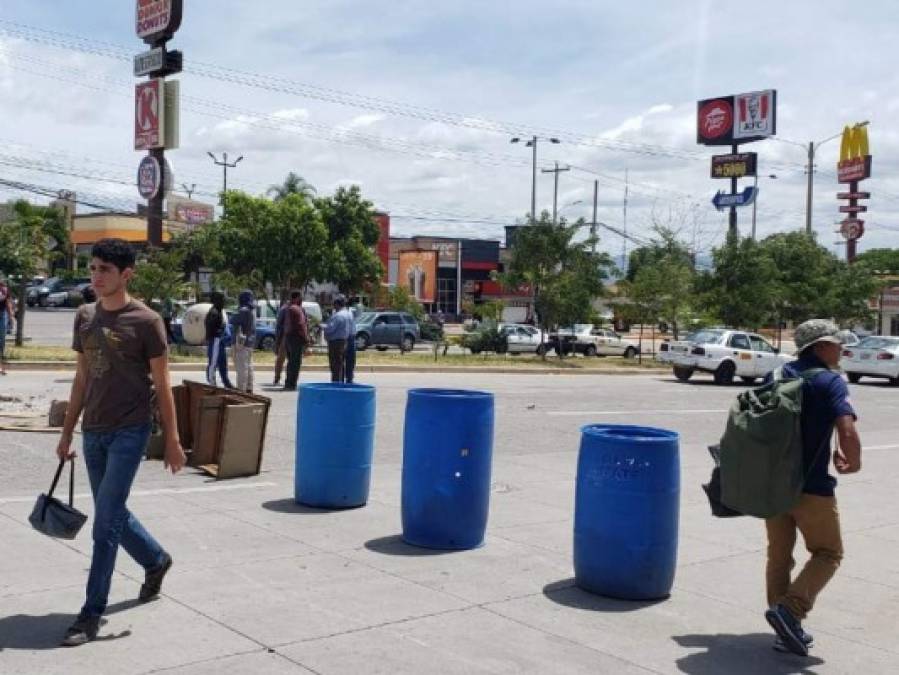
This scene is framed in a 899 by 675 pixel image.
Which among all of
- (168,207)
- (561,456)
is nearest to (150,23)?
(561,456)

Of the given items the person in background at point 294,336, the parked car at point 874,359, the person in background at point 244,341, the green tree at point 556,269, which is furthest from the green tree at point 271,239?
the person in background at point 244,341

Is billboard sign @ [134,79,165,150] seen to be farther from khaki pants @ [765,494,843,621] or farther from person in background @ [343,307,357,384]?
khaki pants @ [765,494,843,621]

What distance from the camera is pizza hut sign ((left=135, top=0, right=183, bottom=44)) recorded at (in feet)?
95.5

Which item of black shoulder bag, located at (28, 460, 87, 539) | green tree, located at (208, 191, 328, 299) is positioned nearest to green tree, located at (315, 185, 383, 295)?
green tree, located at (208, 191, 328, 299)

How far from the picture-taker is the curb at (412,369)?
2155 centimetres

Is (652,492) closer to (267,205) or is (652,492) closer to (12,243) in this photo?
(12,243)

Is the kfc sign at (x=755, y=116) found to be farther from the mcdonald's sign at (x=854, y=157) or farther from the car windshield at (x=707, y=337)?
the car windshield at (x=707, y=337)

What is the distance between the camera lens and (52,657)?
499cm

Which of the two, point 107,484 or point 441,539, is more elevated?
point 107,484

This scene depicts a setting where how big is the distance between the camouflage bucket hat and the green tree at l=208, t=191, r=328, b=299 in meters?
50.8

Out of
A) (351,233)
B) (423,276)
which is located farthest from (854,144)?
(351,233)

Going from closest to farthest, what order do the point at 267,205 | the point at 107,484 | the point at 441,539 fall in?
the point at 107,484, the point at 441,539, the point at 267,205

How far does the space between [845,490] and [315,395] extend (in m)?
5.80

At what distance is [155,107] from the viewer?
2992cm
